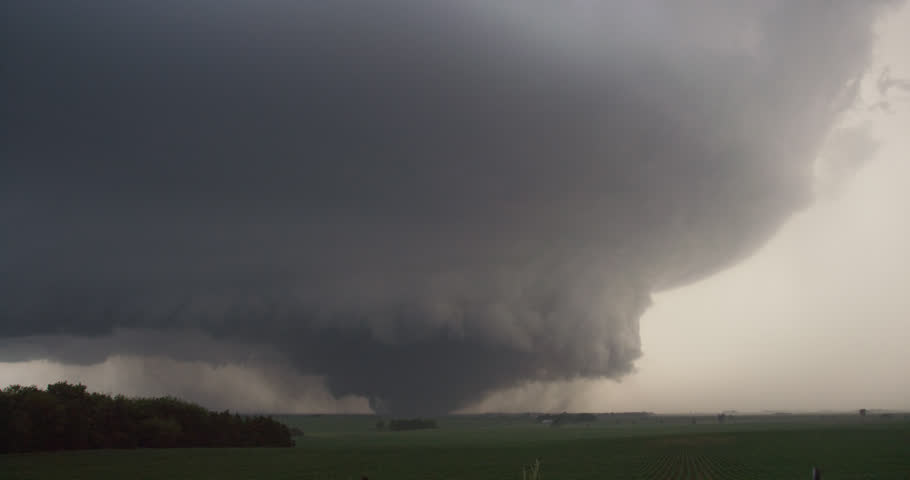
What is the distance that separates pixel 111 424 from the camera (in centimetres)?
9506

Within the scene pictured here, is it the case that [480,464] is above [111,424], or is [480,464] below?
below

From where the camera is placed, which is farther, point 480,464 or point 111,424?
point 111,424

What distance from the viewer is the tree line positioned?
81562mm

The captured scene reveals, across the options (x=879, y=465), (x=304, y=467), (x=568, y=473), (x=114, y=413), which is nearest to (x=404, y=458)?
(x=304, y=467)

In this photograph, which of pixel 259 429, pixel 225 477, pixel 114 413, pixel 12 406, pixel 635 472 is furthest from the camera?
pixel 259 429

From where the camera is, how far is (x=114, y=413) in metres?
96.6

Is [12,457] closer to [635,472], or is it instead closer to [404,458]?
[404,458]

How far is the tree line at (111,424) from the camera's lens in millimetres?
81562

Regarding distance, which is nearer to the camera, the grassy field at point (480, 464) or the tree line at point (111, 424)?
the grassy field at point (480, 464)

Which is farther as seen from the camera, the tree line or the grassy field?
the tree line

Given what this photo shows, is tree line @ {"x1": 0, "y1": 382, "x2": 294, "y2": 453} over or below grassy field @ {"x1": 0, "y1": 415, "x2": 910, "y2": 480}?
over

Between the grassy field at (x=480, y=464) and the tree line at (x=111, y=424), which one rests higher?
the tree line at (x=111, y=424)

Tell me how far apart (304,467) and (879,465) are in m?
70.1

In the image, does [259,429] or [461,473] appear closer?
[461,473]
